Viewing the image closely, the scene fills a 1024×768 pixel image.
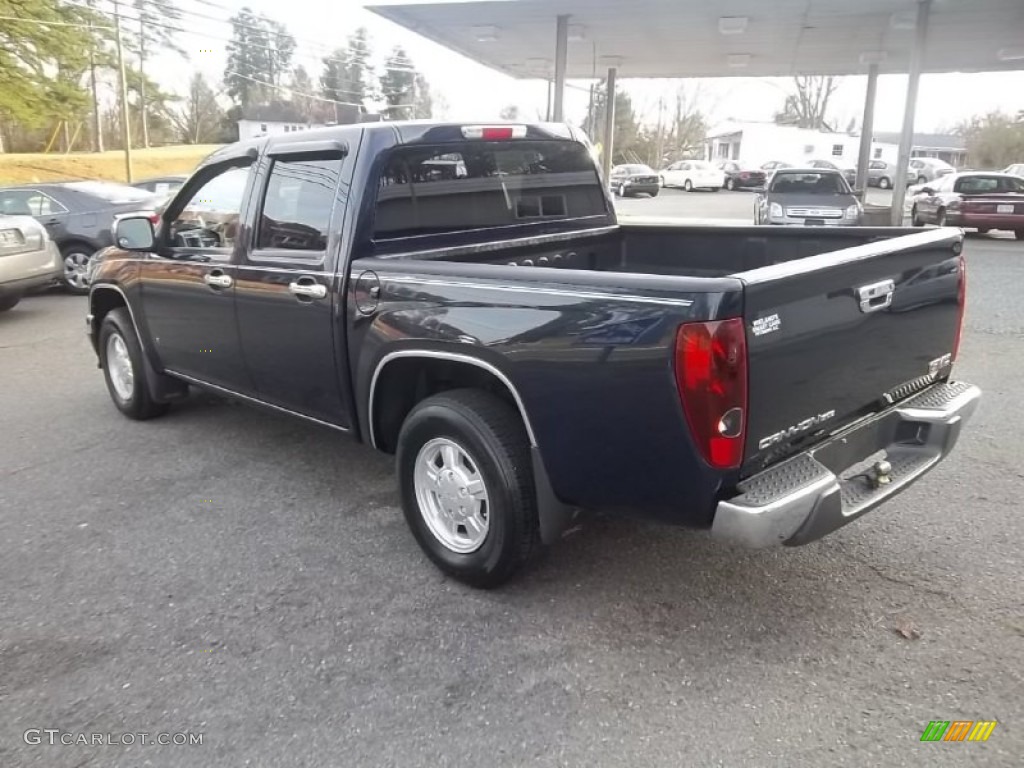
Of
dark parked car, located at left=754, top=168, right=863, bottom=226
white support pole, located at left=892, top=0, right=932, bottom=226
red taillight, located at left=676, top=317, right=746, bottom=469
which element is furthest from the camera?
white support pole, located at left=892, top=0, right=932, bottom=226

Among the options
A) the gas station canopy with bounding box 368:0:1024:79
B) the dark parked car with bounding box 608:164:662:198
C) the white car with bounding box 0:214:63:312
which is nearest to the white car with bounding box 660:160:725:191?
the dark parked car with bounding box 608:164:662:198

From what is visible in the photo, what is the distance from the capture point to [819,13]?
631 inches

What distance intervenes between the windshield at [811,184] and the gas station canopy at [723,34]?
2.93 metres

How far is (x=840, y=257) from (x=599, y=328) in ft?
3.20

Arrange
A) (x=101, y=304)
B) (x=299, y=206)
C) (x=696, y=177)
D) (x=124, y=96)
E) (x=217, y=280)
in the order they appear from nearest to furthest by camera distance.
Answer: (x=299, y=206)
(x=217, y=280)
(x=101, y=304)
(x=124, y=96)
(x=696, y=177)

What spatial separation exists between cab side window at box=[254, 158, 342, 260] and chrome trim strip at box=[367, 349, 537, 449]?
0.69 metres

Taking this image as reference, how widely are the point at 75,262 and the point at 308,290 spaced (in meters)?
9.46

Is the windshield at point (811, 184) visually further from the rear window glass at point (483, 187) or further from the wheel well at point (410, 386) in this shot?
the wheel well at point (410, 386)

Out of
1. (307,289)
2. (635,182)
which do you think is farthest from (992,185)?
(635,182)

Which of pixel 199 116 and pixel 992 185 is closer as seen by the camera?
pixel 992 185

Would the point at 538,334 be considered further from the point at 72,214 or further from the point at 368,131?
the point at 72,214

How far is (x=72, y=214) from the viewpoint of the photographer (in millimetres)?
11547

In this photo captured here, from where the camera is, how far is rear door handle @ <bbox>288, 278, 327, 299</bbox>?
3.81 meters

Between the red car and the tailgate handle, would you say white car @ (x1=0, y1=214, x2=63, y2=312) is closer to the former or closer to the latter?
the tailgate handle
